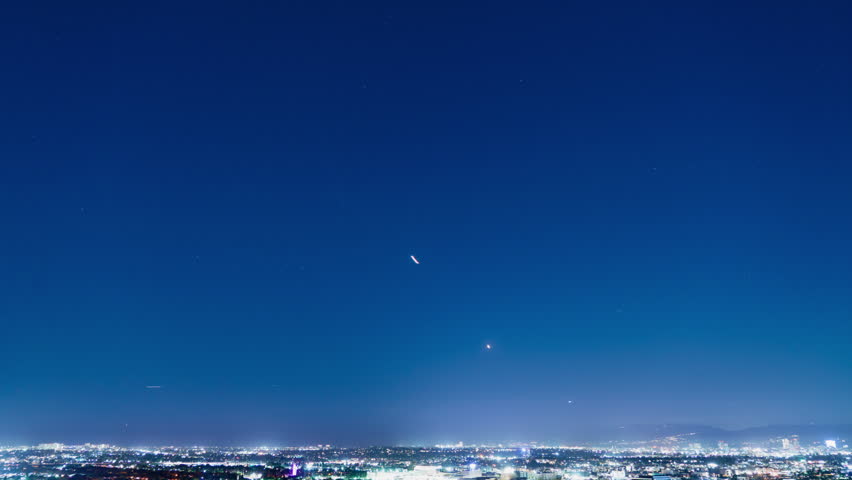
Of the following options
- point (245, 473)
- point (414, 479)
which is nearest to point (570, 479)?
point (414, 479)

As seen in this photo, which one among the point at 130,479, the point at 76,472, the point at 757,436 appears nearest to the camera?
the point at 130,479

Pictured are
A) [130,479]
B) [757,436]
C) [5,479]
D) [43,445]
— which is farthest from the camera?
[757,436]

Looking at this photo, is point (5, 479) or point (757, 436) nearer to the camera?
point (5, 479)

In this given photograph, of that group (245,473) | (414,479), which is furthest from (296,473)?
(414,479)

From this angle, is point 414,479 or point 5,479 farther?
point 414,479

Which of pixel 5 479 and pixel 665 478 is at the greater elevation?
pixel 5 479

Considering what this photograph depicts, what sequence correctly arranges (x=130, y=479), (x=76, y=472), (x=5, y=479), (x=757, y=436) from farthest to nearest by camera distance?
(x=757, y=436) → (x=76, y=472) → (x=130, y=479) → (x=5, y=479)

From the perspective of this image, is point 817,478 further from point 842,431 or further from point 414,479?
point 842,431

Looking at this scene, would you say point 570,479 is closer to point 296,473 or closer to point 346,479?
point 346,479

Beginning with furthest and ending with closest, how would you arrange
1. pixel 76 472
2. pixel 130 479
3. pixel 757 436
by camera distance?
→ pixel 757 436
pixel 76 472
pixel 130 479
